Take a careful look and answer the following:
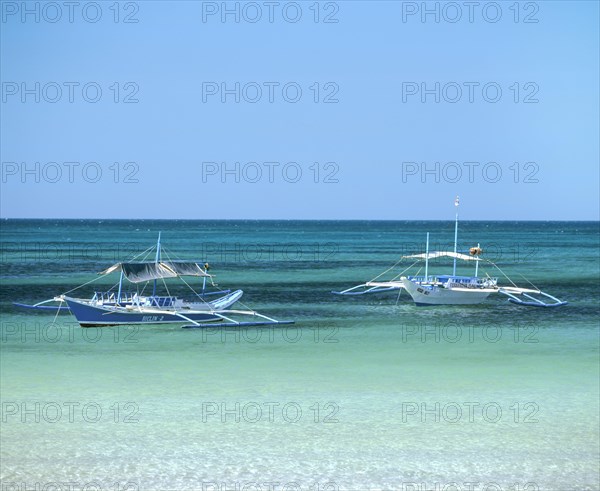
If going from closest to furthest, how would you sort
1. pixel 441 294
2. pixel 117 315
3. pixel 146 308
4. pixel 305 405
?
pixel 305 405, pixel 117 315, pixel 146 308, pixel 441 294

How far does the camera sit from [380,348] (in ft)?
111

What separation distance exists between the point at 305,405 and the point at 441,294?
3083 centimetres

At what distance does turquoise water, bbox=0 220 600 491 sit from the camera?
665 inches

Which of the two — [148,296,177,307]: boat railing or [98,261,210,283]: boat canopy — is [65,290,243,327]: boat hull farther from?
[98,261,210,283]: boat canopy

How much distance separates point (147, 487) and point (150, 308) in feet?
79.9

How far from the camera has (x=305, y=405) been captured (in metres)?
22.4

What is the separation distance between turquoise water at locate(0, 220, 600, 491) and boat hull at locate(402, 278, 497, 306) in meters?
7.31

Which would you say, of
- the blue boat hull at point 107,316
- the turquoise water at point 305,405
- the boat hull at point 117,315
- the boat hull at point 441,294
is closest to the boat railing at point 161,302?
the boat hull at point 117,315

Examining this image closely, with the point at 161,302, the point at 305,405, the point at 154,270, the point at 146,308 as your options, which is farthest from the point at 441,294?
the point at 305,405

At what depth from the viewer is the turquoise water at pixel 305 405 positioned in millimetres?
16891

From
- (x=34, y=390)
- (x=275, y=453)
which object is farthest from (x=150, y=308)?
(x=275, y=453)

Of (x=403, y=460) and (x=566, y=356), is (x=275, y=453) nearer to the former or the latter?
(x=403, y=460)

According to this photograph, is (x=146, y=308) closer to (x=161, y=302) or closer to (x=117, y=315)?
(x=117, y=315)

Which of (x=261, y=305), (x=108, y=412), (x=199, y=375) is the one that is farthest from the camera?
(x=261, y=305)
